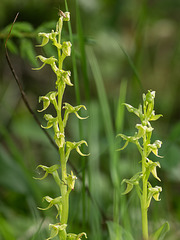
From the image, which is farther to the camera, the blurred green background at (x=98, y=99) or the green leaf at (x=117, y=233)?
the blurred green background at (x=98, y=99)

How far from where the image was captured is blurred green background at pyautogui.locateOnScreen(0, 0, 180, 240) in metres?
1.73

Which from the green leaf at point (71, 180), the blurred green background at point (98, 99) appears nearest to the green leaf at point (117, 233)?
the blurred green background at point (98, 99)

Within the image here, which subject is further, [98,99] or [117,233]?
[98,99]

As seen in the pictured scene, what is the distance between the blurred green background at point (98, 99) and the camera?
5.68 feet

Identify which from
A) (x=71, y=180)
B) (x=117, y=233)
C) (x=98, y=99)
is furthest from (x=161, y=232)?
(x=98, y=99)

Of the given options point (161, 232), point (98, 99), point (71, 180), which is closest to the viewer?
point (71, 180)

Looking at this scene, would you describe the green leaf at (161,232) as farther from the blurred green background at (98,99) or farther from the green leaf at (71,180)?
the green leaf at (71,180)

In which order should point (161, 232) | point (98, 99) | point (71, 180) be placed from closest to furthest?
point (71, 180), point (161, 232), point (98, 99)

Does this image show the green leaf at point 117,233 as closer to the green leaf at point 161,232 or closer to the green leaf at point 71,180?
the green leaf at point 161,232

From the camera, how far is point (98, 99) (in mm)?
2281

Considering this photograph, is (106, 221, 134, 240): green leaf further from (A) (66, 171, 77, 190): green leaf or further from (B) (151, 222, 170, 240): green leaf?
(A) (66, 171, 77, 190): green leaf

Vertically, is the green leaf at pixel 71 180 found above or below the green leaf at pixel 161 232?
above

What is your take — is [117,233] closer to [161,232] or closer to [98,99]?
[161,232]

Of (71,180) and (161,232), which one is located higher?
(71,180)
